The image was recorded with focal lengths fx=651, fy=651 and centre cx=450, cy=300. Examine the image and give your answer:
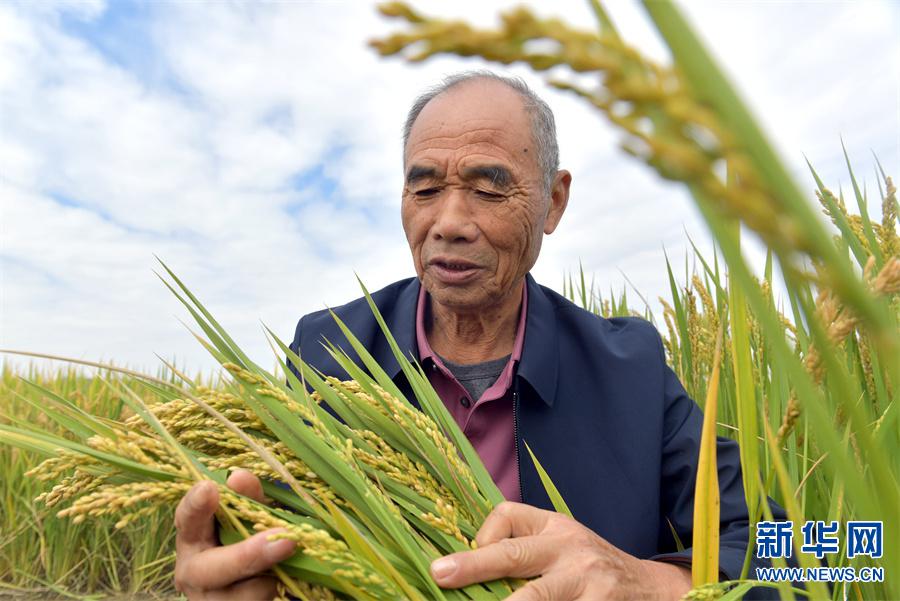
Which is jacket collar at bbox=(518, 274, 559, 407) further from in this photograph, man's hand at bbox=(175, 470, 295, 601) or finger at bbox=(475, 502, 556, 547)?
man's hand at bbox=(175, 470, 295, 601)

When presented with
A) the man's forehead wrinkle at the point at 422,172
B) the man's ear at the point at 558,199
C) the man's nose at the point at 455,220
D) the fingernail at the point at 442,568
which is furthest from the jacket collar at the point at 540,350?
the fingernail at the point at 442,568

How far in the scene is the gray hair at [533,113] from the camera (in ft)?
10.4

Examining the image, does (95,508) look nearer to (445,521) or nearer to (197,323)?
(197,323)

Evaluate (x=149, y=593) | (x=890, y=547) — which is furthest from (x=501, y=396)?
(x=149, y=593)

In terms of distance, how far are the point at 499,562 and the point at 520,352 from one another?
175 cm

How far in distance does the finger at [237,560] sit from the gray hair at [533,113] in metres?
2.29

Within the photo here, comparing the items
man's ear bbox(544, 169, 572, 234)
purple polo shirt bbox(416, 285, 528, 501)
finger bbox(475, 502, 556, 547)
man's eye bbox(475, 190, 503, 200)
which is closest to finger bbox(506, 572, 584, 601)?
finger bbox(475, 502, 556, 547)

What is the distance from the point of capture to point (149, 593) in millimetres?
4289

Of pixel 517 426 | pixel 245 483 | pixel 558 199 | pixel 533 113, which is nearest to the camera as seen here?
pixel 245 483

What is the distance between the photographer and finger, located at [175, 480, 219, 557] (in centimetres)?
133

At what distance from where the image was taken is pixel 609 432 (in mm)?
2938

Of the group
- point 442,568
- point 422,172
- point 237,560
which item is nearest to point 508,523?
point 442,568

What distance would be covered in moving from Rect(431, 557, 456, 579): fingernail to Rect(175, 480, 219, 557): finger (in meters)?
0.47

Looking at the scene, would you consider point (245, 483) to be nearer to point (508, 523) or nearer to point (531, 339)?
point (508, 523)
